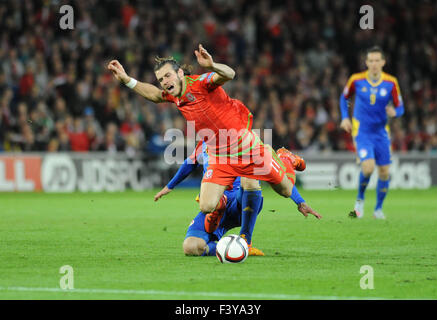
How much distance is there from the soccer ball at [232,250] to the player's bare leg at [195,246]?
48 cm

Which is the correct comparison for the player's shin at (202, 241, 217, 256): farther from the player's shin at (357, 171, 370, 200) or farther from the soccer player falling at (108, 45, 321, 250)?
the player's shin at (357, 171, 370, 200)

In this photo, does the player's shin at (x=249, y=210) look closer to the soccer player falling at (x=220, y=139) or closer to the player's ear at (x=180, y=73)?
the soccer player falling at (x=220, y=139)

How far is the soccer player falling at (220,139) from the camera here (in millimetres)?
7652

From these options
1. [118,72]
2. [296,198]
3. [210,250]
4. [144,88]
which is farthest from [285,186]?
[118,72]

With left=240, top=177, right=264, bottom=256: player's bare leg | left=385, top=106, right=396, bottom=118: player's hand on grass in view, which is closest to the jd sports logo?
left=240, top=177, right=264, bottom=256: player's bare leg

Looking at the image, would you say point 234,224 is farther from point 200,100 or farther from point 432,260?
point 432,260

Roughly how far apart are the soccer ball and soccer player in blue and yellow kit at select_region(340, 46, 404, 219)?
5.00 metres

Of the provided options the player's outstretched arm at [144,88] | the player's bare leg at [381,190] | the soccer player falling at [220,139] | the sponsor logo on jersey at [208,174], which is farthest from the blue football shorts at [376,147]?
the player's outstretched arm at [144,88]

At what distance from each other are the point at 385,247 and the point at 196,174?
460 inches

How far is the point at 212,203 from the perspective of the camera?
24.8 ft

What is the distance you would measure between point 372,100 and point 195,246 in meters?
5.26

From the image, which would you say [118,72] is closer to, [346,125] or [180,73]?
[180,73]

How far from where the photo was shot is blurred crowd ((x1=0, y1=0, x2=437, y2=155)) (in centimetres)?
1856

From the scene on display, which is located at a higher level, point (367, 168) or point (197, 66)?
point (197, 66)
